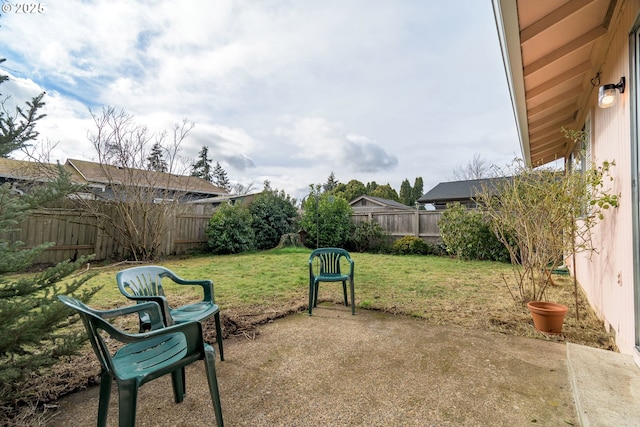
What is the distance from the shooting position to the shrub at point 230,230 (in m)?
10.1

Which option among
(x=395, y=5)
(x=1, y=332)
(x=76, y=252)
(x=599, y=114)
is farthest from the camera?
(x=76, y=252)

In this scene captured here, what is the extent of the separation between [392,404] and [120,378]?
5.21ft

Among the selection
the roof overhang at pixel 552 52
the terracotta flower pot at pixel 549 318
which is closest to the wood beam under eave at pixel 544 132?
the roof overhang at pixel 552 52

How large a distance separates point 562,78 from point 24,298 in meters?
5.65

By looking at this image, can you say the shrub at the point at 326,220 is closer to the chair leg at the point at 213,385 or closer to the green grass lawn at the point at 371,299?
the green grass lawn at the point at 371,299

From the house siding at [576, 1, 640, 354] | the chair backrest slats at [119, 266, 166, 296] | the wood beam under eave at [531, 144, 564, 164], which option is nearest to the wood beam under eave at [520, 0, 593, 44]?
the house siding at [576, 1, 640, 354]

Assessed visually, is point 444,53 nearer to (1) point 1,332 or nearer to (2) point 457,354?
(2) point 457,354

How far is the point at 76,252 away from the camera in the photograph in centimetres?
785

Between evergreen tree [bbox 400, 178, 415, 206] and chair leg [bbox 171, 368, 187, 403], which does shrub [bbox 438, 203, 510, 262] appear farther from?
evergreen tree [bbox 400, 178, 415, 206]

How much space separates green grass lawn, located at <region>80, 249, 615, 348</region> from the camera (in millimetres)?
3475

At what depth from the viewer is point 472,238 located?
8930 mm

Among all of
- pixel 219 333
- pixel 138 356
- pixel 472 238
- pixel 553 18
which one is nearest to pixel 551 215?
pixel 553 18

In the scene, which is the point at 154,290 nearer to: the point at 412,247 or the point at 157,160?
the point at 157,160

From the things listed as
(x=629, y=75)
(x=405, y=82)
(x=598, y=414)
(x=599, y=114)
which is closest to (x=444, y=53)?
(x=405, y=82)
